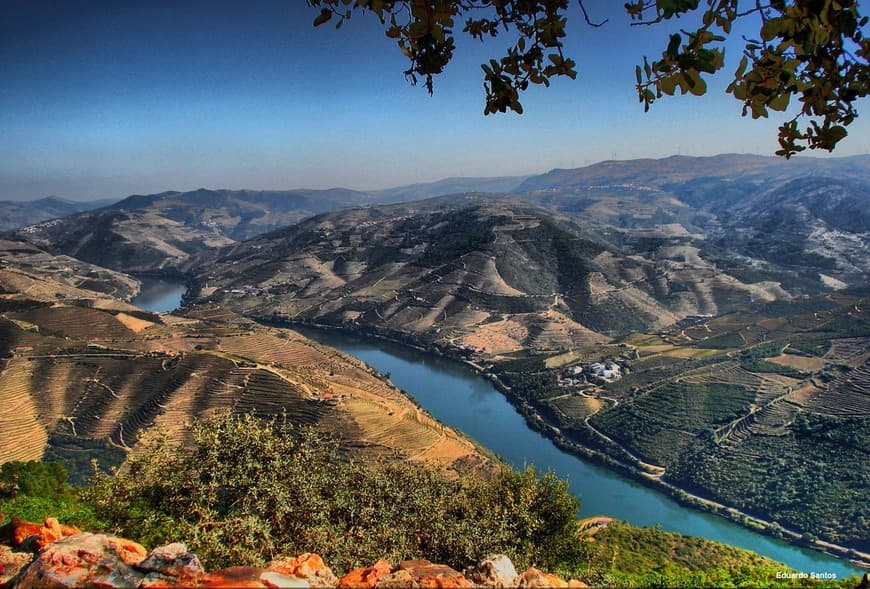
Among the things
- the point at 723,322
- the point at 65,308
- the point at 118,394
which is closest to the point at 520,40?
the point at 118,394

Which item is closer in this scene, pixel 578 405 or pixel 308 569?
pixel 308 569

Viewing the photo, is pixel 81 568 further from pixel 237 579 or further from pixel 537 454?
pixel 537 454

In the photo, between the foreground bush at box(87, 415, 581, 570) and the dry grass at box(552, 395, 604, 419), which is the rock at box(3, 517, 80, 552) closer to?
the foreground bush at box(87, 415, 581, 570)

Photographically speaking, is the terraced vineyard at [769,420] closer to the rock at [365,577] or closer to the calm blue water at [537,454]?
the calm blue water at [537,454]

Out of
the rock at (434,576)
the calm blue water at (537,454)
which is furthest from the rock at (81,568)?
the calm blue water at (537,454)

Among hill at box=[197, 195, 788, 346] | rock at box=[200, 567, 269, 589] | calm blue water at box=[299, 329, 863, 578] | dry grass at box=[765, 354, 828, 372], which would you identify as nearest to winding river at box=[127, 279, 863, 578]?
calm blue water at box=[299, 329, 863, 578]

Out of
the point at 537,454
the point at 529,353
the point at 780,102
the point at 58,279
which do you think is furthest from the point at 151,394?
the point at 58,279
